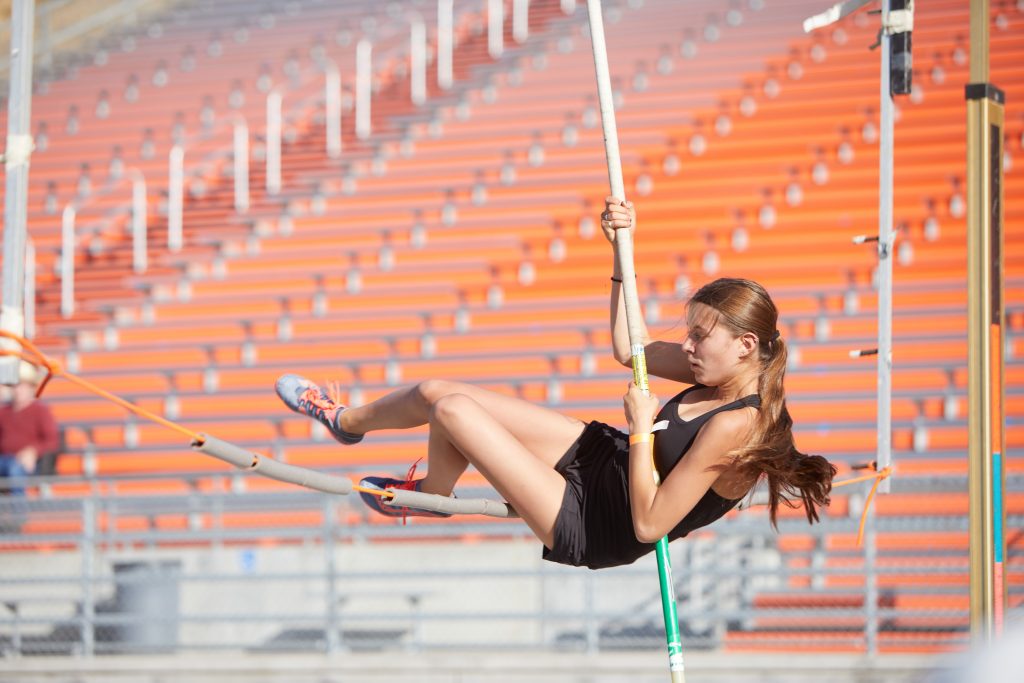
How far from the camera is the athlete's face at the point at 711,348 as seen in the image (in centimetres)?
361

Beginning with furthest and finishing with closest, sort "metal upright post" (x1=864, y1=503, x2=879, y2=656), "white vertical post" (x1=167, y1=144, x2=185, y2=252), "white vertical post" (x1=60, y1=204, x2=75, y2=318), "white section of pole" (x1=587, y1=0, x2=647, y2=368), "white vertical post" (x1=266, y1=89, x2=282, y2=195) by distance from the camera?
"white vertical post" (x1=266, y1=89, x2=282, y2=195) < "white vertical post" (x1=167, y1=144, x2=185, y2=252) < "white vertical post" (x1=60, y1=204, x2=75, y2=318) < "metal upright post" (x1=864, y1=503, x2=879, y2=656) < "white section of pole" (x1=587, y1=0, x2=647, y2=368)

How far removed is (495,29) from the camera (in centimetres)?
1437

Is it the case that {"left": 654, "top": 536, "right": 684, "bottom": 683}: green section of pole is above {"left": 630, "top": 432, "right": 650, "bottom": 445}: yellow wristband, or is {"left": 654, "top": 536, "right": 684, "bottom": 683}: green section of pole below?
below

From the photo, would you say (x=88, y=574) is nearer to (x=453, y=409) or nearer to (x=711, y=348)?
(x=453, y=409)

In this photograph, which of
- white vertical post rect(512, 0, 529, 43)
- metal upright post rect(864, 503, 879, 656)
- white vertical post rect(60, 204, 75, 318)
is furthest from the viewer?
white vertical post rect(512, 0, 529, 43)

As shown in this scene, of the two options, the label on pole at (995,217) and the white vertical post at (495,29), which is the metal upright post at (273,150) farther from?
the label on pole at (995,217)

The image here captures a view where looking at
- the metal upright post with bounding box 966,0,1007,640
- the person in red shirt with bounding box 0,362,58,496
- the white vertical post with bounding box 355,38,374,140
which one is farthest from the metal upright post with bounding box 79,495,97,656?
the white vertical post with bounding box 355,38,374,140

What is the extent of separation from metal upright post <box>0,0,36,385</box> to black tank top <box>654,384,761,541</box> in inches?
67.2

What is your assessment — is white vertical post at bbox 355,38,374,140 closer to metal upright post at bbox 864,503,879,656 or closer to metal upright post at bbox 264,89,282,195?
metal upright post at bbox 264,89,282,195

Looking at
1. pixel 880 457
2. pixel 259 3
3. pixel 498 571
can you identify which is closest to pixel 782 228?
pixel 498 571

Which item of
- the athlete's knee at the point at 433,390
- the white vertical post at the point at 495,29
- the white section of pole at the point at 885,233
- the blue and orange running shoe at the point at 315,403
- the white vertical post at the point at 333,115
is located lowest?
the blue and orange running shoe at the point at 315,403

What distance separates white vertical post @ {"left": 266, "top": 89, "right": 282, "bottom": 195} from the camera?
41.1 feet

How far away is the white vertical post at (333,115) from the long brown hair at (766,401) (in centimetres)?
957

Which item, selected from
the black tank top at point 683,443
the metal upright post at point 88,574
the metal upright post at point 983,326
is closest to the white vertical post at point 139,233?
the metal upright post at point 88,574
